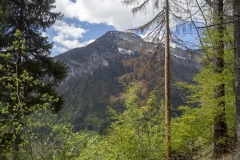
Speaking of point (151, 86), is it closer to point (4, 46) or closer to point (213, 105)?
point (213, 105)

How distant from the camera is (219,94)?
6281 millimetres

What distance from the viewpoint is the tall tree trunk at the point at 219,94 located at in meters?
5.92

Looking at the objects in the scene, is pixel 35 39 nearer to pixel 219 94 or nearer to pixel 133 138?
pixel 133 138

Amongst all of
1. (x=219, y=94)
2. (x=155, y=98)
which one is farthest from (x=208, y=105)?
(x=155, y=98)

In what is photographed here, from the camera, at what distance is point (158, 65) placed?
297 inches

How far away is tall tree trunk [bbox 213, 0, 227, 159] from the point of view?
5.92 meters

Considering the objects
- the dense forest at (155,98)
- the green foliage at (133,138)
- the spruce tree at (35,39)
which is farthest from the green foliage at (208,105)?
the spruce tree at (35,39)

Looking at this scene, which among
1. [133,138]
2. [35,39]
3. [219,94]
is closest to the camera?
[219,94]

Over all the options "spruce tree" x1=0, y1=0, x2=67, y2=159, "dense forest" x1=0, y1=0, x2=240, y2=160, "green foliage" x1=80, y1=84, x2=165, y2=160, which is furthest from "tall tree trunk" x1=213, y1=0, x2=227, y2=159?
"spruce tree" x1=0, y1=0, x2=67, y2=159

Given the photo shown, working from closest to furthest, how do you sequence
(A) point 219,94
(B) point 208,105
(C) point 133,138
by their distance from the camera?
(B) point 208,105, (A) point 219,94, (C) point 133,138

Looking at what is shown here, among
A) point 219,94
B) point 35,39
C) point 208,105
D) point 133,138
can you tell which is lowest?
point 133,138

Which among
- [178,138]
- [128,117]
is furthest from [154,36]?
[178,138]

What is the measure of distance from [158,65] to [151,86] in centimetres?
78

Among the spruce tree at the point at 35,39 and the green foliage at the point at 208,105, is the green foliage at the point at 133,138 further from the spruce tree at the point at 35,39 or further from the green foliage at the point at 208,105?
the spruce tree at the point at 35,39
